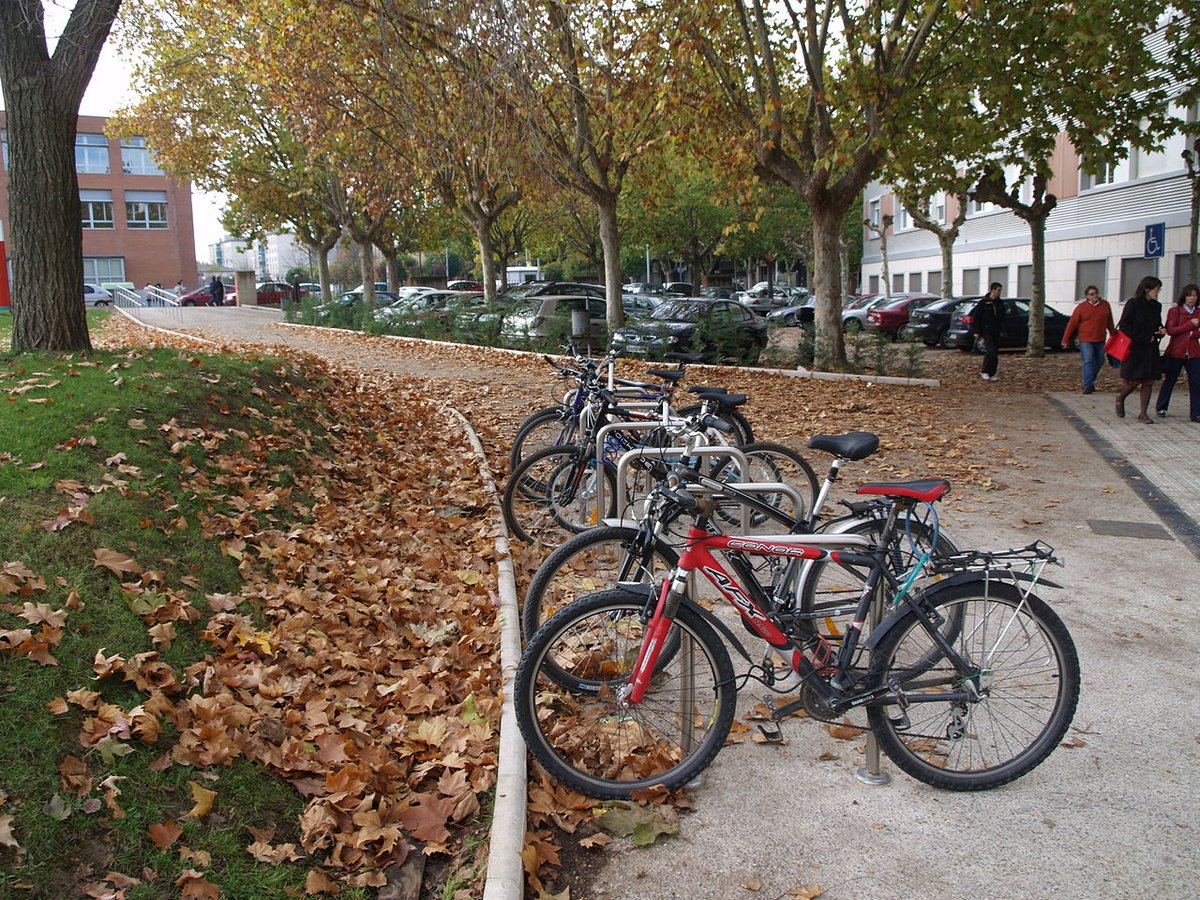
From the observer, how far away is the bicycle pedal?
4.16 metres

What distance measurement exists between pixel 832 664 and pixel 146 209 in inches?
2964

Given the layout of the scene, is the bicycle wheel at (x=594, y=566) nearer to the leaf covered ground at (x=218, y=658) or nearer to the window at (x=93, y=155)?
the leaf covered ground at (x=218, y=658)

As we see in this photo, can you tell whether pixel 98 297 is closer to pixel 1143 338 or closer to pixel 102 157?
pixel 102 157

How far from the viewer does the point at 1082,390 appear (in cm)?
1614

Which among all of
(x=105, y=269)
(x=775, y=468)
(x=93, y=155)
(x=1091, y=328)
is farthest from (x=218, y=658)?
(x=93, y=155)

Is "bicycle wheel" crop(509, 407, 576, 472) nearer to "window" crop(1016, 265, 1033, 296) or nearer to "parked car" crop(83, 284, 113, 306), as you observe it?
"window" crop(1016, 265, 1033, 296)

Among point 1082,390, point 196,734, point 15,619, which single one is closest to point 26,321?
point 15,619

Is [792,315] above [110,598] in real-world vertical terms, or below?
above

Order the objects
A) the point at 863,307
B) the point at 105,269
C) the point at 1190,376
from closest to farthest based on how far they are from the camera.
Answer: the point at 1190,376 < the point at 863,307 < the point at 105,269

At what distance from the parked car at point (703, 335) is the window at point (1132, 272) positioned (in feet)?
43.1

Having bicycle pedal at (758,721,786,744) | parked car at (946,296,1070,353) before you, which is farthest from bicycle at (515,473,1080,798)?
parked car at (946,296,1070,353)

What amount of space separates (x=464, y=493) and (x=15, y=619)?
15.3 ft

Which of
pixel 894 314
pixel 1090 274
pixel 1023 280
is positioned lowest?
pixel 894 314

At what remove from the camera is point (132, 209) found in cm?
6869
